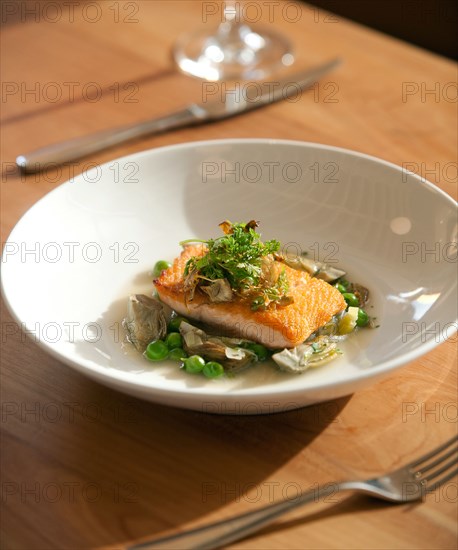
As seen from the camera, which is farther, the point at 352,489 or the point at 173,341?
the point at 173,341

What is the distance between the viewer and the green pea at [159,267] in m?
1.86

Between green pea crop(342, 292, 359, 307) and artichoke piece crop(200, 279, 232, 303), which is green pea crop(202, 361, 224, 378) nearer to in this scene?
artichoke piece crop(200, 279, 232, 303)

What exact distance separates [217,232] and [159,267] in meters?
0.24

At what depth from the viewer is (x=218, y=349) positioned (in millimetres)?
1559

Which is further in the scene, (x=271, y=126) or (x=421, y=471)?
(x=271, y=126)

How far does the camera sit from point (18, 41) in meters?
2.96

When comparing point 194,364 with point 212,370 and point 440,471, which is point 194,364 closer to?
point 212,370

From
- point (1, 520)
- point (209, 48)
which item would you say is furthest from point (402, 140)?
point (1, 520)

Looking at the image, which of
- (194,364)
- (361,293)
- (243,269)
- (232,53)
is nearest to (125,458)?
(194,364)

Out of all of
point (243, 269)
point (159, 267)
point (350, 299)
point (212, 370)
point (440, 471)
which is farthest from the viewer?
point (159, 267)

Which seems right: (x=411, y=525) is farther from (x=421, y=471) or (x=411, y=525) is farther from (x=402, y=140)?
(x=402, y=140)

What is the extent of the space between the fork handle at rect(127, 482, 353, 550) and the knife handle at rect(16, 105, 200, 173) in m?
1.34

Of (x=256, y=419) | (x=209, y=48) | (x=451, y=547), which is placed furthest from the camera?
(x=209, y=48)

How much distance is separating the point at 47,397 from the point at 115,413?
15 cm
